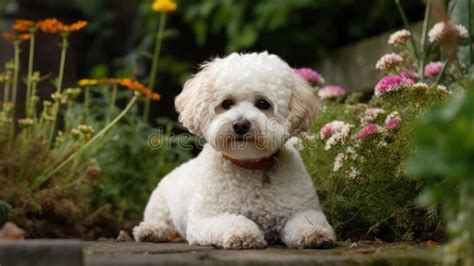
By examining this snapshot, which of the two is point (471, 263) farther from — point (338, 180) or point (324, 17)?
point (324, 17)

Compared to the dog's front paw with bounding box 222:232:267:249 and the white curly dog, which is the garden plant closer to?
the white curly dog

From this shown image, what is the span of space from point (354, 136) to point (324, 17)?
331 centimetres

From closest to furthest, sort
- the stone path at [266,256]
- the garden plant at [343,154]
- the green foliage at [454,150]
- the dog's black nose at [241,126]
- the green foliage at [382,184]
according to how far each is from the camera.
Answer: the green foliage at [454,150]
the garden plant at [343,154]
the stone path at [266,256]
the dog's black nose at [241,126]
the green foliage at [382,184]

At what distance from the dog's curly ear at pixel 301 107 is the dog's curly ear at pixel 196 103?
0.39 meters

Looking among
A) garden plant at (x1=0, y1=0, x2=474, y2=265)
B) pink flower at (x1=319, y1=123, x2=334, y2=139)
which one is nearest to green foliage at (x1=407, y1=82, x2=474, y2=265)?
garden plant at (x1=0, y1=0, x2=474, y2=265)

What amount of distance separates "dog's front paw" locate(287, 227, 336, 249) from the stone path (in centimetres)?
6

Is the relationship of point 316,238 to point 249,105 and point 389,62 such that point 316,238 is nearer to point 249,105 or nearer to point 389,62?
point 249,105

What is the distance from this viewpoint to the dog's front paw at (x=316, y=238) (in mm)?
3635

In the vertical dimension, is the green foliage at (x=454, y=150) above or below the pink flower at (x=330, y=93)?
below

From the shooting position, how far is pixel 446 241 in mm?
3955

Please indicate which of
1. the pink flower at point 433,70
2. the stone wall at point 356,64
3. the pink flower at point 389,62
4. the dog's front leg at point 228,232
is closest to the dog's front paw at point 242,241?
the dog's front leg at point 228,232

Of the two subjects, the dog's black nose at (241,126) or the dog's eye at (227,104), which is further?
the dog's eye at (227,104)

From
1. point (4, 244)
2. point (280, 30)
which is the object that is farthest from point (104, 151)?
point (4, 244)

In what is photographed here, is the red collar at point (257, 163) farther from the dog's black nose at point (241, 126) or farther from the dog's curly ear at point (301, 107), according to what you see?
the dog's black nose at point (241, 126)
